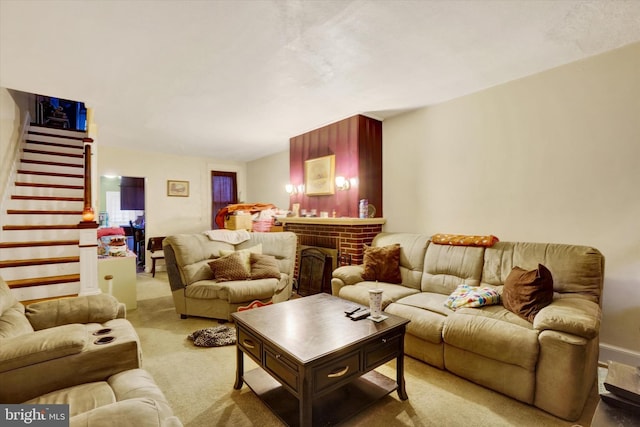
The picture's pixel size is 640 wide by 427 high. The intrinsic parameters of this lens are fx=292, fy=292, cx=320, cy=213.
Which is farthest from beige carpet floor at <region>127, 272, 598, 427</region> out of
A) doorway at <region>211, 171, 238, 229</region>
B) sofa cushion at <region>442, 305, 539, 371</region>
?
doorway at <region>211, 171, 238, 229</region>

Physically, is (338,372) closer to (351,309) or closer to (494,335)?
(351,309)

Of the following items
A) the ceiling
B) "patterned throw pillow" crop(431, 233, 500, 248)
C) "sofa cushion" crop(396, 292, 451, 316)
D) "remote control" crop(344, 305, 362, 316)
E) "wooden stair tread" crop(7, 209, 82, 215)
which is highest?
the ceiling

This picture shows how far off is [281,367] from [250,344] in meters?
0.38

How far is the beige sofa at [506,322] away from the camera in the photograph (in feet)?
5.75

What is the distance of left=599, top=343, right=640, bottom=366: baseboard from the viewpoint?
230cm

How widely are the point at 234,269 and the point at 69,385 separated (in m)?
2.11

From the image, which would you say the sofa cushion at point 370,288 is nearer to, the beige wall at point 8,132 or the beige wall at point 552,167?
the beige wall at point 552,167

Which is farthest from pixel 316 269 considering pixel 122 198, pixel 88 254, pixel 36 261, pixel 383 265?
pixel 122 198

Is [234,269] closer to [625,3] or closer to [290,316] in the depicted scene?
[290,316]

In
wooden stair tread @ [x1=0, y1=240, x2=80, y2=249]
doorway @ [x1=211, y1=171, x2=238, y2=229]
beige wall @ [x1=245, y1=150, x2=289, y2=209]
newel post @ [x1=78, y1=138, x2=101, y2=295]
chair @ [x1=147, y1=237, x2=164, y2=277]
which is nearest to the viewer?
newel post @ [x1=78, y1=138, x2=101, y2=295]

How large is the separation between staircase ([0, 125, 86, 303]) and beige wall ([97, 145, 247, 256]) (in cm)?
73

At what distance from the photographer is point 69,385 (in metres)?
1.36

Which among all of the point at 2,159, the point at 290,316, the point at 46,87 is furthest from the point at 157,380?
the point at 2,159

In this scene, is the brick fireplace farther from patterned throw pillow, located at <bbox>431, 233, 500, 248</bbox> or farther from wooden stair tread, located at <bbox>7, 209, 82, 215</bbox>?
wooden stair tread, located at <bbox>7, 209, 82, 215</bbox>
